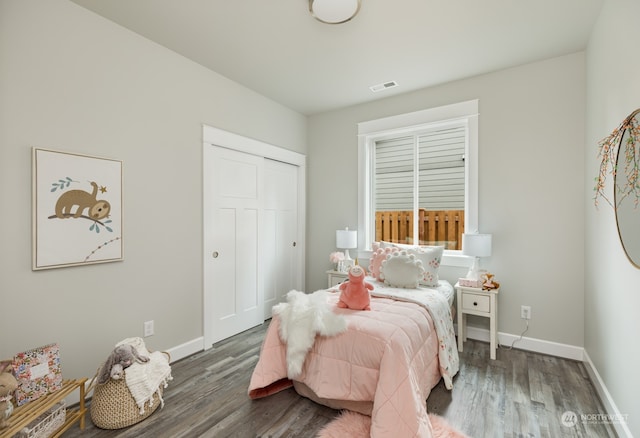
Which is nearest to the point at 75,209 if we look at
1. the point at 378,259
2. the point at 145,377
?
the point at 145,377

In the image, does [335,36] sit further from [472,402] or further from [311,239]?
[472,402]

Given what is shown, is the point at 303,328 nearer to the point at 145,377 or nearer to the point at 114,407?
the point at 145,377

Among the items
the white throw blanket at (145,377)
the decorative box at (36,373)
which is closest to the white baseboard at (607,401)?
the white throw blanket at (145,377)

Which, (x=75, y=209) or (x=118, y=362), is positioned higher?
(x=75, y=209)

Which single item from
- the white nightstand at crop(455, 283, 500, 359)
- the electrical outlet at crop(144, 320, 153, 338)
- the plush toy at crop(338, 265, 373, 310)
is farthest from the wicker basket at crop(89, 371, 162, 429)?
the white nightstand at crop(455, 283, 500, 359)

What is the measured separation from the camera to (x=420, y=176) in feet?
11.6

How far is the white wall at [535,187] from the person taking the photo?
2.68 meters

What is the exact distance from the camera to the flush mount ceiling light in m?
1.99

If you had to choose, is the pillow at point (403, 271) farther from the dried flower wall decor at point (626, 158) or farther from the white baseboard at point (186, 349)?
the white baseboard at point (186, 349)

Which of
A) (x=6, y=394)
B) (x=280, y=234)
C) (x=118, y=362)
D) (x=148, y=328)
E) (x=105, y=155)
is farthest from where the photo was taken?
(x=280, y=234)

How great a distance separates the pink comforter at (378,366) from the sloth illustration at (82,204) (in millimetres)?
1509

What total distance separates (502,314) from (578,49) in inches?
98.1

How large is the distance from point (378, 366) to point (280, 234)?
2.45 metres

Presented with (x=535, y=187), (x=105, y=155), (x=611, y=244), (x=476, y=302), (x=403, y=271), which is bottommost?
(x=476, y=302)
